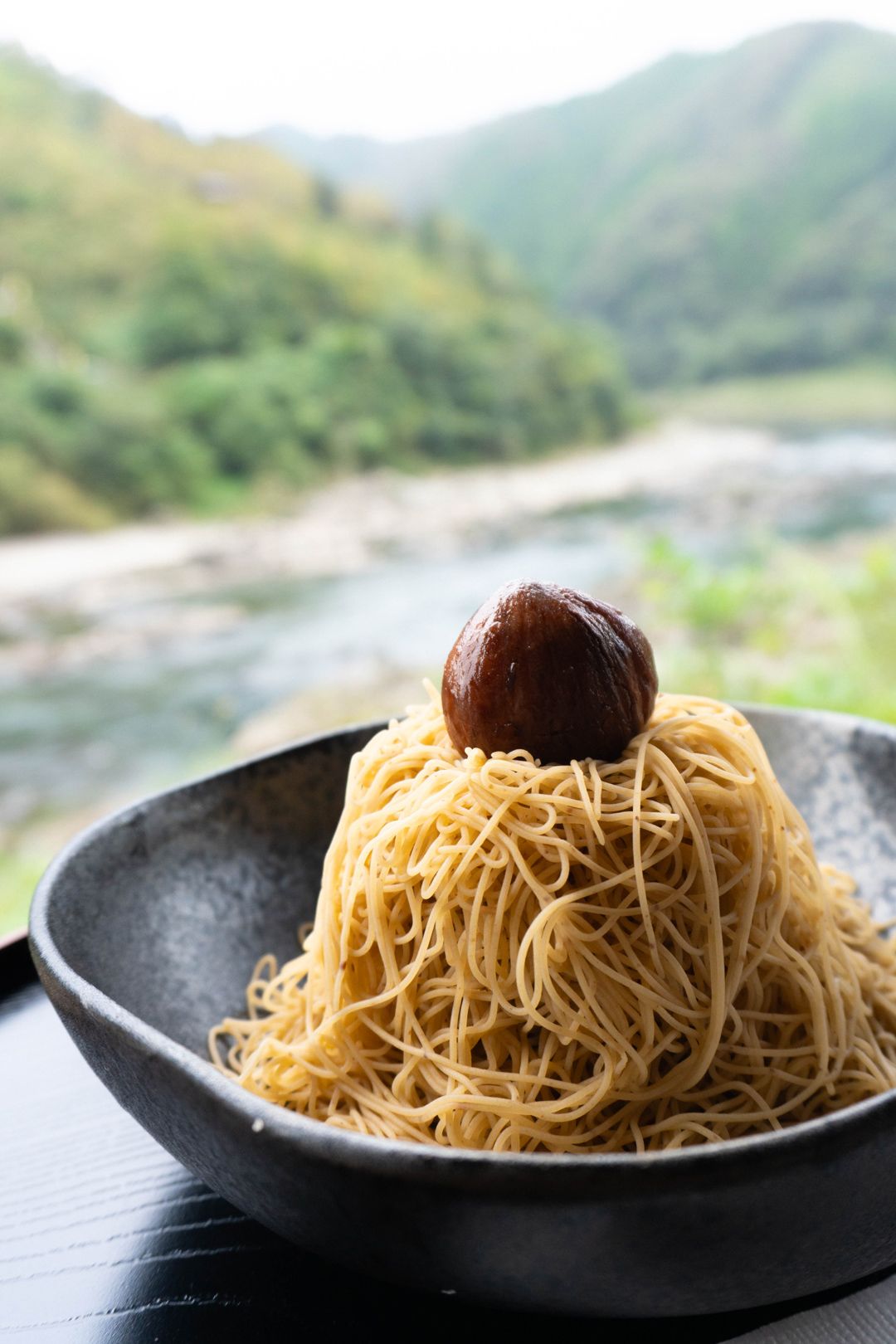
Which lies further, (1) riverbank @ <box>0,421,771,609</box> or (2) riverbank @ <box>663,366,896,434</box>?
(2) riverbank @ <box>663,366,896,434</box>

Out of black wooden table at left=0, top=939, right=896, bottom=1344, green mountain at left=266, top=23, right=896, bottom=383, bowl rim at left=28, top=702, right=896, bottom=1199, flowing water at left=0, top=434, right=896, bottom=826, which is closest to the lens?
bowl rim at left=28, top=702, right=896, bottom=1199

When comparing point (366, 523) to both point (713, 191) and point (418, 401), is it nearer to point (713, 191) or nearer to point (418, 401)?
point (418, 401)

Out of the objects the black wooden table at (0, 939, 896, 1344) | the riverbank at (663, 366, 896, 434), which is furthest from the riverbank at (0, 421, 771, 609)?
the black wooden table at (0, 939, 896, 1344)

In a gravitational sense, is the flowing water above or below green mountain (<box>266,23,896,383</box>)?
below

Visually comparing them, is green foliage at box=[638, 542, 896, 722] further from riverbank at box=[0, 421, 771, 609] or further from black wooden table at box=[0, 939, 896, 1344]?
black wooden table at box=[0, 939, 896, 1344]

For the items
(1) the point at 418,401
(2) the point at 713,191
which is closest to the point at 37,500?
(1) the point at 418,401

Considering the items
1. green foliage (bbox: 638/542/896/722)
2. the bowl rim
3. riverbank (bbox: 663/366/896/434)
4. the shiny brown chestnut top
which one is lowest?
green foliage (bbox: 638/542/896/722)
